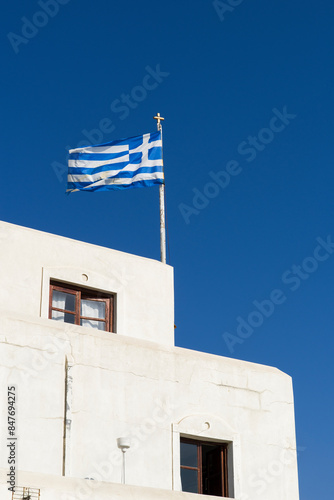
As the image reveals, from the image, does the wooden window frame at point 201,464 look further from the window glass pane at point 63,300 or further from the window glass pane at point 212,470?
the window glass pane at point 63,300

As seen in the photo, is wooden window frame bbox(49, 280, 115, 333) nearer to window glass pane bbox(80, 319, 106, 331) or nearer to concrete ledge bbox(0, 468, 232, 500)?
window glass pane bbox(80, 319, 106, 331)

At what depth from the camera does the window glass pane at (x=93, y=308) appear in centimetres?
1797

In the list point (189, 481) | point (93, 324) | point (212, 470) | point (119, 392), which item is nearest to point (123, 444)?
point (119, 392)

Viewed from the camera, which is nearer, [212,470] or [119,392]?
[119,392]

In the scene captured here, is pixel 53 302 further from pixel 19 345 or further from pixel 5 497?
pixel 5 497

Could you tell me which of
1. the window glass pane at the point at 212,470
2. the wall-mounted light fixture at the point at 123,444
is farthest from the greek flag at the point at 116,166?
the wall-mounted light fixture at the point at 123,444

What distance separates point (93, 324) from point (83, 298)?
516 millimetres

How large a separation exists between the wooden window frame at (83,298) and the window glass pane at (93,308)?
0.05 metres

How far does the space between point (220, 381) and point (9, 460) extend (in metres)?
4.53

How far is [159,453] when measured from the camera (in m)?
16.7

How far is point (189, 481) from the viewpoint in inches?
671

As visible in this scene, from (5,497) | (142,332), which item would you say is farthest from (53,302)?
(5,497)

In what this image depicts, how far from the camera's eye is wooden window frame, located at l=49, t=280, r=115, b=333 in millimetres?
17719

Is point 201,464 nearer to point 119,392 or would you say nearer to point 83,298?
point 119,392
